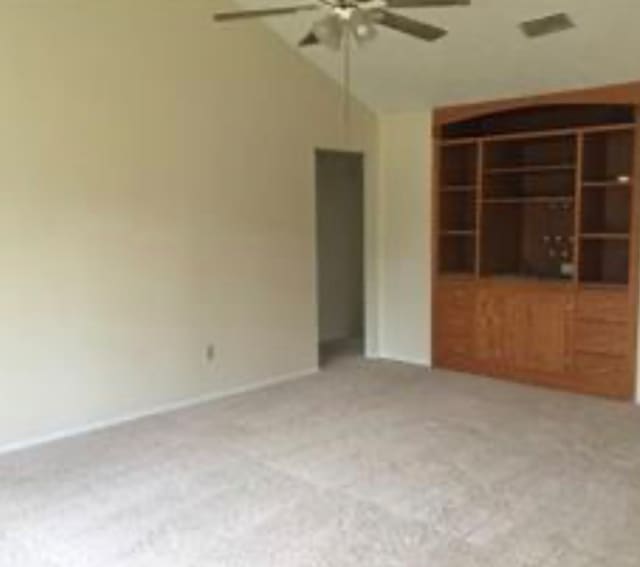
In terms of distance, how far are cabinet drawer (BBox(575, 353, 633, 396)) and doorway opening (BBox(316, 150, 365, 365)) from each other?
2.36m

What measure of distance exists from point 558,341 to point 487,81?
214 centimetres

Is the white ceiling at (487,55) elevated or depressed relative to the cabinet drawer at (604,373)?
elevated

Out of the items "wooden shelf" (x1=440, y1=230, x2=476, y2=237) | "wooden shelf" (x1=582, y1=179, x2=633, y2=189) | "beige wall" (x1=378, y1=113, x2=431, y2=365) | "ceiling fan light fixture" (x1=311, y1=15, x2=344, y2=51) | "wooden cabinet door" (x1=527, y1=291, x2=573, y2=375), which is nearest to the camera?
"ceiling fan light fixture" (x1=311, y1=15, x2=344, y2=51)

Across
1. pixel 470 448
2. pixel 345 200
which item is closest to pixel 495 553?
pixel 470 448

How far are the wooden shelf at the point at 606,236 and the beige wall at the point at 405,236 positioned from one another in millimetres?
1431

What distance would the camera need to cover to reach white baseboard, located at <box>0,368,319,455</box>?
14.7 ft

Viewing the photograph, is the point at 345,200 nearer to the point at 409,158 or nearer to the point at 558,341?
the point at 409,158

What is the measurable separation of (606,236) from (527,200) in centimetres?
83

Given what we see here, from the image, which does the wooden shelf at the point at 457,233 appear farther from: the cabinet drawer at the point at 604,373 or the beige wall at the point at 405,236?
the cabinet drawer at the point at 604,373

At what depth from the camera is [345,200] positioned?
7.84 m

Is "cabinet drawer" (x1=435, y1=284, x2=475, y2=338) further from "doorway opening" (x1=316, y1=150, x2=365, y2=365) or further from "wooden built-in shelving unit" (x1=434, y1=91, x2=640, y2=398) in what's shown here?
"doorway opening" (x1=316, y1=150, x2=365, y2=365)

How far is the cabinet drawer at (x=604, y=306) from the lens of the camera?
5449mm

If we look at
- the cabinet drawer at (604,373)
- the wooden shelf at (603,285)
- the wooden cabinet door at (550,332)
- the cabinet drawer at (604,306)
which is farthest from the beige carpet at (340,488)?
the wooden shelf at (603,285)

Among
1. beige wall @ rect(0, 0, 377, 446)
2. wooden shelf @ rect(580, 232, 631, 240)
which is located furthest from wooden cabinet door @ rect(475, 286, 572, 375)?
beige wall @ rect(0, 0, 377, 446)
